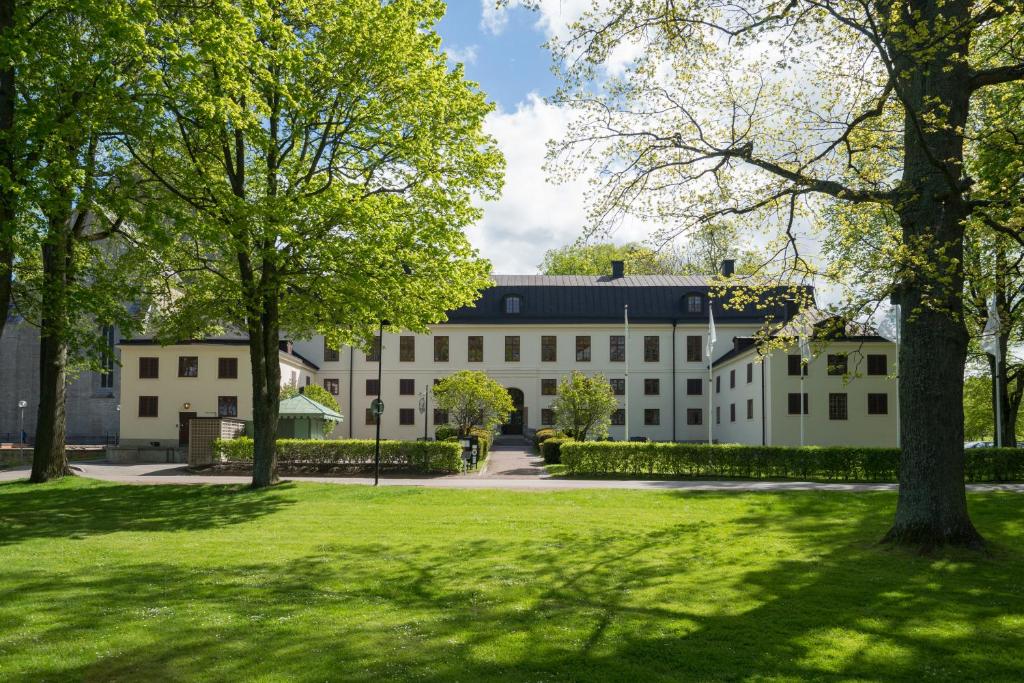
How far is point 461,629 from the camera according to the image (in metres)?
7.38

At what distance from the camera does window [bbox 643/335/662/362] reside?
4925cm

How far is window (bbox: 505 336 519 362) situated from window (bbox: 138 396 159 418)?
20038 mm

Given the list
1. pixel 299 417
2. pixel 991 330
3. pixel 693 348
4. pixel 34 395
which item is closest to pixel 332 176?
pixel 299 417

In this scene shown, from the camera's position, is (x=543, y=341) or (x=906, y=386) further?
(x=543, y=341)

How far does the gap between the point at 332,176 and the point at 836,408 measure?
2844 centimetres

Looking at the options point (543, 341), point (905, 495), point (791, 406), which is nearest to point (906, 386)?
point (905, 495)

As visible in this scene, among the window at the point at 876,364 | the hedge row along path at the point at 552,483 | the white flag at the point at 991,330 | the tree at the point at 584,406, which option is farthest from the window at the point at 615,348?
the hedge row along path at the point at 552,483

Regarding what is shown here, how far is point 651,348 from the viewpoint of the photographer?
4938 centimetres

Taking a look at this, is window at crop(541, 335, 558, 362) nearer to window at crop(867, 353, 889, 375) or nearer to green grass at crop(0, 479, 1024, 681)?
window at crop(867, 353, 889, 375)

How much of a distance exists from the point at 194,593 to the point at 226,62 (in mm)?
9831

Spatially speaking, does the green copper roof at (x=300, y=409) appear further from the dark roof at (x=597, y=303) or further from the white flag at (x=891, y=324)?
the white flag at (x=891, y=324)

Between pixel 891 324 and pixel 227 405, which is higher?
pixel 891 324

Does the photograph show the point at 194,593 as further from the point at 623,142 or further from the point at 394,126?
the point at 394,126

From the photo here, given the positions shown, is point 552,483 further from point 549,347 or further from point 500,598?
point 549,347
